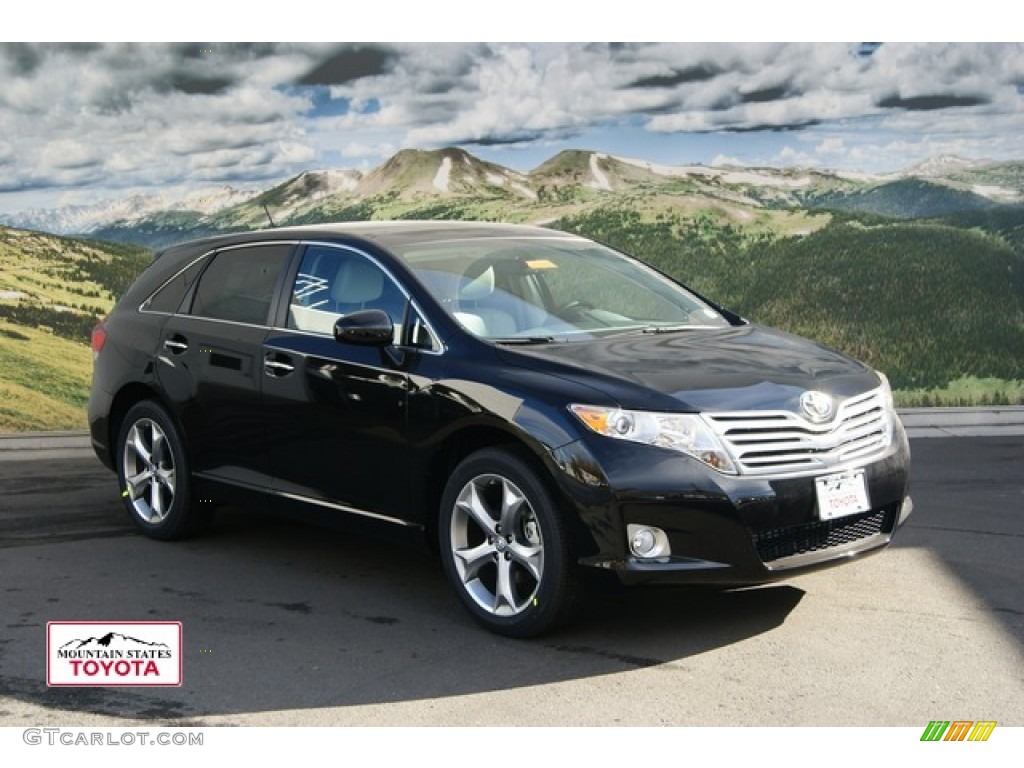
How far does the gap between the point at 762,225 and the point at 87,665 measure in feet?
33.2

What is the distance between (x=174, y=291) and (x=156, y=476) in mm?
965

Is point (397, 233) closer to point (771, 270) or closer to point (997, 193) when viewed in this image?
point (771, 270)

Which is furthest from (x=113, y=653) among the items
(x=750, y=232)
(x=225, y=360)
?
(x=750, y=232)

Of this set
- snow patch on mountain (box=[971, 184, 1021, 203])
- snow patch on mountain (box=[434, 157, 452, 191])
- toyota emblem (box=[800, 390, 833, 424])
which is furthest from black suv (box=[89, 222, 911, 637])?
snow patch on mountain (box=[971, 184, 1021, 203])

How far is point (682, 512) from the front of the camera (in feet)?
17.3

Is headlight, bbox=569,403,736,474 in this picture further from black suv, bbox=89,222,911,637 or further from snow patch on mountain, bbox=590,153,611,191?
snow patch on mountain, bbox=590,153,611,191

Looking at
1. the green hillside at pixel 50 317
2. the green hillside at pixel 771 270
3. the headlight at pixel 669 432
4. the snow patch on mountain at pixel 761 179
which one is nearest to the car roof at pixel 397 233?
the headlight at pixel 669 432

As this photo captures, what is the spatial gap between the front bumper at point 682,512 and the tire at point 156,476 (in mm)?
2712

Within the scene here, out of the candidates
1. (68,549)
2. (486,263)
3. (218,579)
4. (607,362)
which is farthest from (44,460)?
(607,362)

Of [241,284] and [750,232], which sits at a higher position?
[241,284]

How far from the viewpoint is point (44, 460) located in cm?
1078

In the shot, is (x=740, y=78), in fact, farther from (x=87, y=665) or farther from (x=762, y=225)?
(x=87, y=665)

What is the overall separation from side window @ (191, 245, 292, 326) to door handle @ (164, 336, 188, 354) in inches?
6.4

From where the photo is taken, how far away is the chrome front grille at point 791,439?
17.6ft
